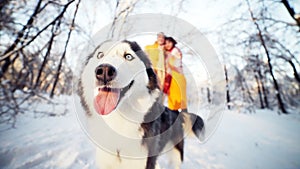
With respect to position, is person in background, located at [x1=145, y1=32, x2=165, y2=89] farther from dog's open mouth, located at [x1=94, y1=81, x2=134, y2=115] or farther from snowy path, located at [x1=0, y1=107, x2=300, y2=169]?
snowy path, located at [x1=0, y1=107, x2=300, y2=169]

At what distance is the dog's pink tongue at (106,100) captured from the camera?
3.75ft

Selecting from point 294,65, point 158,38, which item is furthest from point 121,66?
point 294,65

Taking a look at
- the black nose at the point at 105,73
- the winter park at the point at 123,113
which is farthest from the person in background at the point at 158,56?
the black nose at the point at 105,73

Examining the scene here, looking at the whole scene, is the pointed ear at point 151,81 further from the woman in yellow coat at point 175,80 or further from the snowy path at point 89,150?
the snowy path at point 89,150

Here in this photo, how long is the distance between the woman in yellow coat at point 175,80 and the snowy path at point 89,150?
2.58ft

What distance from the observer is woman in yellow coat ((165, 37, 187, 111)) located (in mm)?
1953

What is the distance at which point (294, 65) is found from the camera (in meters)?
4.34

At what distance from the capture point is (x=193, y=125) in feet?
6.67

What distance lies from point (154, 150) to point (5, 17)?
2.66 metres

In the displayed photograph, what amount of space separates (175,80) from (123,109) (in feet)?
3.55

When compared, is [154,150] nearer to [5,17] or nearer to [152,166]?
[152,166]

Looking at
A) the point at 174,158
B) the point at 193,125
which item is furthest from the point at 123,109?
the point at 193,125

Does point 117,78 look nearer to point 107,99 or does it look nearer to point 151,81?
point 107,99

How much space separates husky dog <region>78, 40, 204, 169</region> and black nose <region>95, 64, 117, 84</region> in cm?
3
